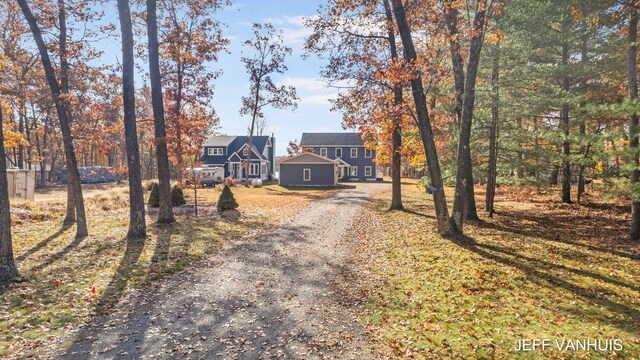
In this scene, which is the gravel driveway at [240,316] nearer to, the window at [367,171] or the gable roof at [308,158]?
the gable roof at [308,158]

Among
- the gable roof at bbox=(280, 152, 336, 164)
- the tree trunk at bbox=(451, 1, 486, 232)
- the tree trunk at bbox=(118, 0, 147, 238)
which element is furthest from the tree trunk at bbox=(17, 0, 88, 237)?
the gable roof at bbox=(280, 152, 336, 164)

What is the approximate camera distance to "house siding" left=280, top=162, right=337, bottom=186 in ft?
144

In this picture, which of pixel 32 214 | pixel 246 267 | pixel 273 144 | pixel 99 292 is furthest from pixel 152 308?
pixel 273 144

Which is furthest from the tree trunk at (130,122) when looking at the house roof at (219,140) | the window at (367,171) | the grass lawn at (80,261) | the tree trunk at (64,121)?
the window at (367,171)

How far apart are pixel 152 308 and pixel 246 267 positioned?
10.3ft

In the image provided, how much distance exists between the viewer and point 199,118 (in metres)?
22.6

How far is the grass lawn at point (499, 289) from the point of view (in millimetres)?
5770

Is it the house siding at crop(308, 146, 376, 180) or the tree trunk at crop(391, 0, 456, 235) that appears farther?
the house siding at crop(308, 146, 376, 180)

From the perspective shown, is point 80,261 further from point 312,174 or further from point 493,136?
point 312,174

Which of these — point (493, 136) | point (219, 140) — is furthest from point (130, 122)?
point (219, 140)

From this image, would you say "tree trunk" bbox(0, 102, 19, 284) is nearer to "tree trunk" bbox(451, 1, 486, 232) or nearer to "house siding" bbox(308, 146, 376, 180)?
"tree trunk" bbox(451, 1, 486, 232)

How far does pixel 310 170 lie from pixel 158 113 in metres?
29.0

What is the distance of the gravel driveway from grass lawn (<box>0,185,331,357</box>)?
2.13ft

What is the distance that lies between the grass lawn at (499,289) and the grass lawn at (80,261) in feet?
18.0
